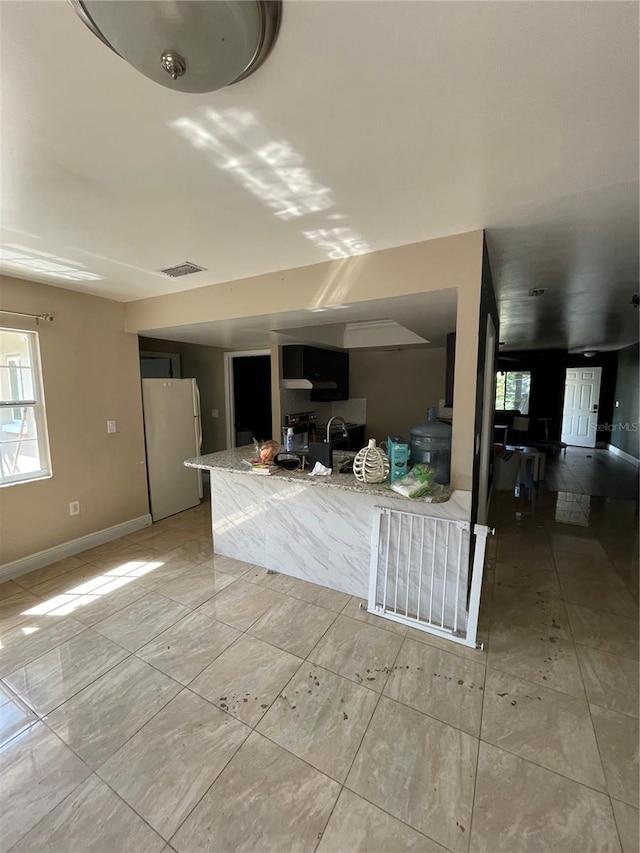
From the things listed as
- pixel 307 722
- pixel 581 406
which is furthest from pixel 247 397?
pixel 581 406

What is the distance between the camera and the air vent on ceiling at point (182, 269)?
100.0 inches

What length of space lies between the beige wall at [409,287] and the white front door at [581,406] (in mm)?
8786

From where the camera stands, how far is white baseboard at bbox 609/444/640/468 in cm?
708

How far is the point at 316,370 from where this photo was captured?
15.6 ft

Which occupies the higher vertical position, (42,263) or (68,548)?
(42,263)

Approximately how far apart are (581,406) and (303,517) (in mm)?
9459

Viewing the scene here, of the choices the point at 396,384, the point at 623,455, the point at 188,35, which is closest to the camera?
the point at 188,35

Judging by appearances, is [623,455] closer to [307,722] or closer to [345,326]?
Result: [345,326]

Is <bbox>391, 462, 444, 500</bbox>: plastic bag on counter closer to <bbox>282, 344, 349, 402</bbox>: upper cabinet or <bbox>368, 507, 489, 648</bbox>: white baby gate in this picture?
<bbox>368, 507, 489, 648</bbox>: white baby gate

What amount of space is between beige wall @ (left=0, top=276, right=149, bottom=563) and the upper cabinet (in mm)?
1768

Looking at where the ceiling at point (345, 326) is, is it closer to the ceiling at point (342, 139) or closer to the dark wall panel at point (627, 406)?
the ceiling at point (342, 139)

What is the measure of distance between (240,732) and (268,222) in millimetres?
2501

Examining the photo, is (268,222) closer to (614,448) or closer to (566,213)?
(566,213)

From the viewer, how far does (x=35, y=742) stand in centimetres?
157
